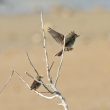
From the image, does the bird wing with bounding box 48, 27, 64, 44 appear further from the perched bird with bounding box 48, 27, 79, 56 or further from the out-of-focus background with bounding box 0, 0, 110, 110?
the out-of-focus background with bounding box 0, 0, 110, 110

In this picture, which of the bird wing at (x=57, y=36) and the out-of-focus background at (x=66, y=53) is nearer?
the bird wing at (x=57, y=36)

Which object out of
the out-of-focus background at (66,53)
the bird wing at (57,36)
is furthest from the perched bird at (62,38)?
the out-of-focus background at (66,53)

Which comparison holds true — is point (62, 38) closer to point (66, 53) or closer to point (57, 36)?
point (57, 36)

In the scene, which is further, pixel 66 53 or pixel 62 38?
pixel 66 53

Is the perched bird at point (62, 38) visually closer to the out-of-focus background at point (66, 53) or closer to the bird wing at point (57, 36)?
the bird wing at point (57, 36)

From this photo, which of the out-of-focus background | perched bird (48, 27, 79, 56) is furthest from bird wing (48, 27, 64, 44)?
the out-of-focus background

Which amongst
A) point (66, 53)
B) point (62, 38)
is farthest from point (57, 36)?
point (66, 53)

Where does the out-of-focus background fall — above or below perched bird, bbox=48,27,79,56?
below

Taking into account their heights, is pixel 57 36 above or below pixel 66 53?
above

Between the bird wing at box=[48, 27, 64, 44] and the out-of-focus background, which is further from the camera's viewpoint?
the out-of-focus background
